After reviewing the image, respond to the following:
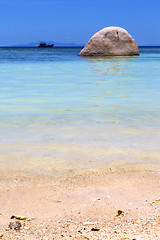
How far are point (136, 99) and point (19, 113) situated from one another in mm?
2449

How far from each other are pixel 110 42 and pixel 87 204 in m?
20.4

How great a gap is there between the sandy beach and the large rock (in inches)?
772

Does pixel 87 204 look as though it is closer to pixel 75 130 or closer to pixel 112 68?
pixel 75 130

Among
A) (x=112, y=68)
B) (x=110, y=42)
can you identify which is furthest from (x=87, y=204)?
(x=110, y=42)

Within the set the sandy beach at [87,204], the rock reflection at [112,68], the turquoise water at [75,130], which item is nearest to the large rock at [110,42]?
the rock reflection at [112,68]

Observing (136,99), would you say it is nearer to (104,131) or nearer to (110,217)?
(104,131)

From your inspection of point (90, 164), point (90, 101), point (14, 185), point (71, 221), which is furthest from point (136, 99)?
point (71, 221)

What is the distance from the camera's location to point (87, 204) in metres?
1.99

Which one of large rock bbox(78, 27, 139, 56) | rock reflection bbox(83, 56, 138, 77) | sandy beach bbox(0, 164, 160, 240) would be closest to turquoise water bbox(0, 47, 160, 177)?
sandy beach bbox(0, 164, 160, 240)

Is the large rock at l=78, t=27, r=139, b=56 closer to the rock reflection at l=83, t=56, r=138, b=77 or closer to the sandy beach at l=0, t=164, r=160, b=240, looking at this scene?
the rock reflection at l=83, t=56, r=138, b=77

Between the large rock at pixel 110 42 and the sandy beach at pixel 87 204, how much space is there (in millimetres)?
19598

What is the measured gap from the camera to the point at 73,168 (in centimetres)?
266

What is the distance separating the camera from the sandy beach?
165 cm

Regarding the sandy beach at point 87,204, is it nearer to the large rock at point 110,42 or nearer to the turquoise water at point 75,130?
the turquoise water at point 75,130
